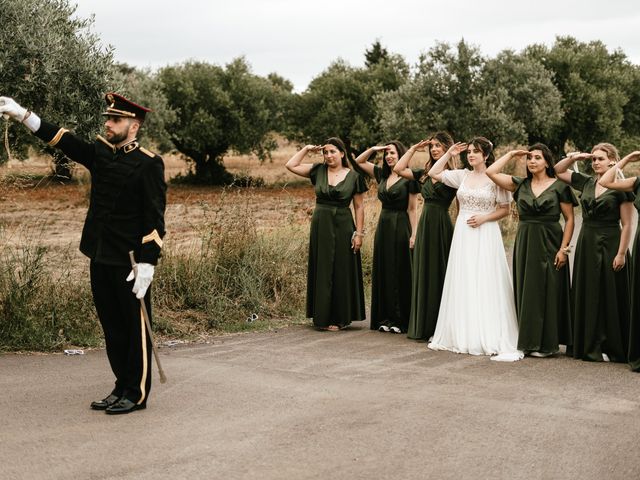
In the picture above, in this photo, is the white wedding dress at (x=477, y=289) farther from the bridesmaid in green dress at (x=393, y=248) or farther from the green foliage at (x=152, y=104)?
the green foliage at (x=152, y=104)

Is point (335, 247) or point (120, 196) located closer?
point (120, 196)

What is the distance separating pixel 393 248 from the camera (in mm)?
11195

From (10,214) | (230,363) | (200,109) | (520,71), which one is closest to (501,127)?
(520,71)

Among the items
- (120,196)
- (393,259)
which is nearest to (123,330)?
(120,196)

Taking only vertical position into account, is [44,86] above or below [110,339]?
above

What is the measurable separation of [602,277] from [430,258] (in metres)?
2.02

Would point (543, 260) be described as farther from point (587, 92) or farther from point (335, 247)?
point (587, 92)

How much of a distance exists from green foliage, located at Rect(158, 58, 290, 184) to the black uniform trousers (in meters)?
28.6

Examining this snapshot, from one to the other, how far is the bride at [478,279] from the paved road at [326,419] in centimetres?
44

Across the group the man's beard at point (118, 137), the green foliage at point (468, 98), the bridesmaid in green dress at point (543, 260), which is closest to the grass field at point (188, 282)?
the man's beard at point (118, 137)

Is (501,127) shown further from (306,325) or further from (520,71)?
(306,325)

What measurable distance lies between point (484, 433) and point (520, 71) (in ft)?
97.0

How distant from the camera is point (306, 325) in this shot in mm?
11414

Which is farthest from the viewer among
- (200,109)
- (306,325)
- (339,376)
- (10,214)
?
(200,109)
